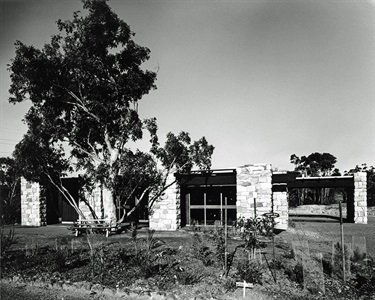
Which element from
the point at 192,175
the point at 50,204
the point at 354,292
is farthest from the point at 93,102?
the point at 354,292

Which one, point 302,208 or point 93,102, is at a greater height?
point 93,102

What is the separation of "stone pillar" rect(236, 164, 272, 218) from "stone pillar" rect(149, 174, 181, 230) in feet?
10.5

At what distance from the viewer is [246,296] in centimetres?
529

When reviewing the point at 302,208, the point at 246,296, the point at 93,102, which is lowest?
the point at 302,208

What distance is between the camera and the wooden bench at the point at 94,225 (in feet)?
40.7

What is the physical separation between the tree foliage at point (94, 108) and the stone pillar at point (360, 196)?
34.4ft

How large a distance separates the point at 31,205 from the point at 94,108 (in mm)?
8246

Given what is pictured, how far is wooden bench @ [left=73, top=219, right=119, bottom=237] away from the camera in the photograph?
12.4 meters

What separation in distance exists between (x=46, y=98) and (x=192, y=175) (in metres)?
8.13

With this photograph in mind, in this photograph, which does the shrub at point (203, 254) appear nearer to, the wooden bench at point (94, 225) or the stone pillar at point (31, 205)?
the wooden bench at point (94, 225)

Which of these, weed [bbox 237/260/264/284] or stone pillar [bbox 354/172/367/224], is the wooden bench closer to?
weed [bbox 237/260/264/284]

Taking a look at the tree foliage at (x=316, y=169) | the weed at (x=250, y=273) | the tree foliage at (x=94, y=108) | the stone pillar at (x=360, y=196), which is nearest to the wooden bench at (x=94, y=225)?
the tree foliage at (x=94, y=108)

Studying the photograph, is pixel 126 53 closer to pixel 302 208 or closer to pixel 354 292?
pixel 354 292

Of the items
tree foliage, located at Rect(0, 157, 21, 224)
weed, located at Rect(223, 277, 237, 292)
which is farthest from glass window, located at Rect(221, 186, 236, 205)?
weed, located at Rect(223, 277, 237, 292)
